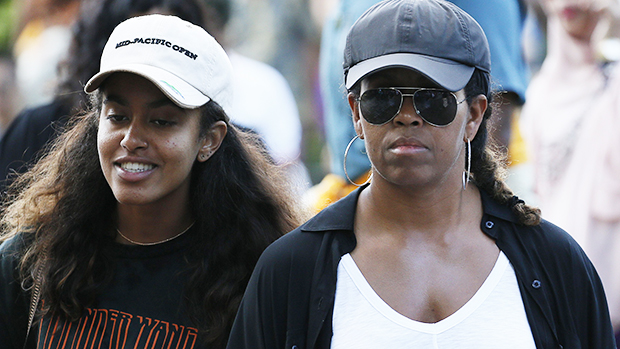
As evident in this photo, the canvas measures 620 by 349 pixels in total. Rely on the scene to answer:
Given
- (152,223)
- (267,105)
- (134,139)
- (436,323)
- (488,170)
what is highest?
(267,105)

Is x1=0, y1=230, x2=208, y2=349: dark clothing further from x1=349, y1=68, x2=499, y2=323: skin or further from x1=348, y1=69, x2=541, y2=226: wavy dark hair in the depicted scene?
x1=348, y1=69, x2=541, y2=226: wavy dark hair

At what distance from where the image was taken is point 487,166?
2.17 m

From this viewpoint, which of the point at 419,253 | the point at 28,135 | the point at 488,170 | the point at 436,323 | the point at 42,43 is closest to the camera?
the point at 436,323

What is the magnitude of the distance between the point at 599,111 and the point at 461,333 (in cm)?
207

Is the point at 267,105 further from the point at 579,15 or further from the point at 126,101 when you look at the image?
the point at 126,101

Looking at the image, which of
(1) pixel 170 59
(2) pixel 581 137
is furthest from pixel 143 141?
(2) pixel 581 137

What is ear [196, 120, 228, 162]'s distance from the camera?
2457mm

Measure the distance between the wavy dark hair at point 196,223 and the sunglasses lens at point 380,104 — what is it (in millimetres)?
691

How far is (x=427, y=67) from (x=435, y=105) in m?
0.11

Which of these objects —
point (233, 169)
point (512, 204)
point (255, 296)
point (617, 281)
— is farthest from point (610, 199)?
point (255, 296)

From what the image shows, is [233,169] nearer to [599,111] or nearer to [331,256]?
[331,256]

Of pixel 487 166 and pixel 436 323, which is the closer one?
pixel 436 323

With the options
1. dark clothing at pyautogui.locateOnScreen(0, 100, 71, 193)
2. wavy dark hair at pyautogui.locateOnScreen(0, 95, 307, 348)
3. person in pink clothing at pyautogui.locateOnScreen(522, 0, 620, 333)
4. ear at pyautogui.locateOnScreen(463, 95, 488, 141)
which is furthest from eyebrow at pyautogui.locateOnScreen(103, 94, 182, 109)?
person in pink clothing at pyautogui.locateOnScreen(522, 0, 620, 333)

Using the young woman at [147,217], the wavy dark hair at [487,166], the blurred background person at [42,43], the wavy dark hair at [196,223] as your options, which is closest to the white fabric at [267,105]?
the wavy dark hair at [196,223]
